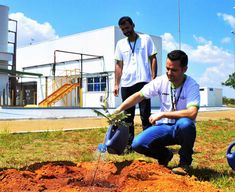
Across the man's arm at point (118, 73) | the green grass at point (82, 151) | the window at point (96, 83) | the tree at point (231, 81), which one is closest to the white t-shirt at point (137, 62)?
the man's arm at point (118, 73)

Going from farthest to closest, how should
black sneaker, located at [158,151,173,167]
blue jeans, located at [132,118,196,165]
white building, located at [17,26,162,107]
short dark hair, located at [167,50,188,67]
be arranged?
white building, located at [17,26,162,107]
black sneaker, located at [158,151,173,167]
blue jeans, located at [132,118,196,165]
short dark hair, located at [167,50,188,67]

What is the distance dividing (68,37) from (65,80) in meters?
3.85

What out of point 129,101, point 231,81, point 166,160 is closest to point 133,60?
point 129,101

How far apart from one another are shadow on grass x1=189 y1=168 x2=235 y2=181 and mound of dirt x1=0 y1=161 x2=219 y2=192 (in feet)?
1.06

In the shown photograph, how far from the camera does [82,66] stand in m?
30.9

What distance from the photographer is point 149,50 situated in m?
5.67

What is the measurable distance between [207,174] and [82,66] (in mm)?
27128

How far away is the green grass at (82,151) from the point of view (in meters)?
4.25

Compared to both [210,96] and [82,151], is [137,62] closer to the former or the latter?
[82,151]

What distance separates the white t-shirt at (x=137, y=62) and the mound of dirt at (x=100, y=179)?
1.58m

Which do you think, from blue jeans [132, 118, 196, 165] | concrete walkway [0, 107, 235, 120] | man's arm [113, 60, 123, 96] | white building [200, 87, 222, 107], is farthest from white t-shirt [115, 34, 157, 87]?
white building [200, 87, 222, 107]

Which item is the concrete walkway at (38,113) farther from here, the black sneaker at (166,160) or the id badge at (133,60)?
the black sneaker at (166,160)

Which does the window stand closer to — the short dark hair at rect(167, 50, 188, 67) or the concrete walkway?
the concrete walkway

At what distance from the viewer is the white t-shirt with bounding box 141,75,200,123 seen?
393cm
